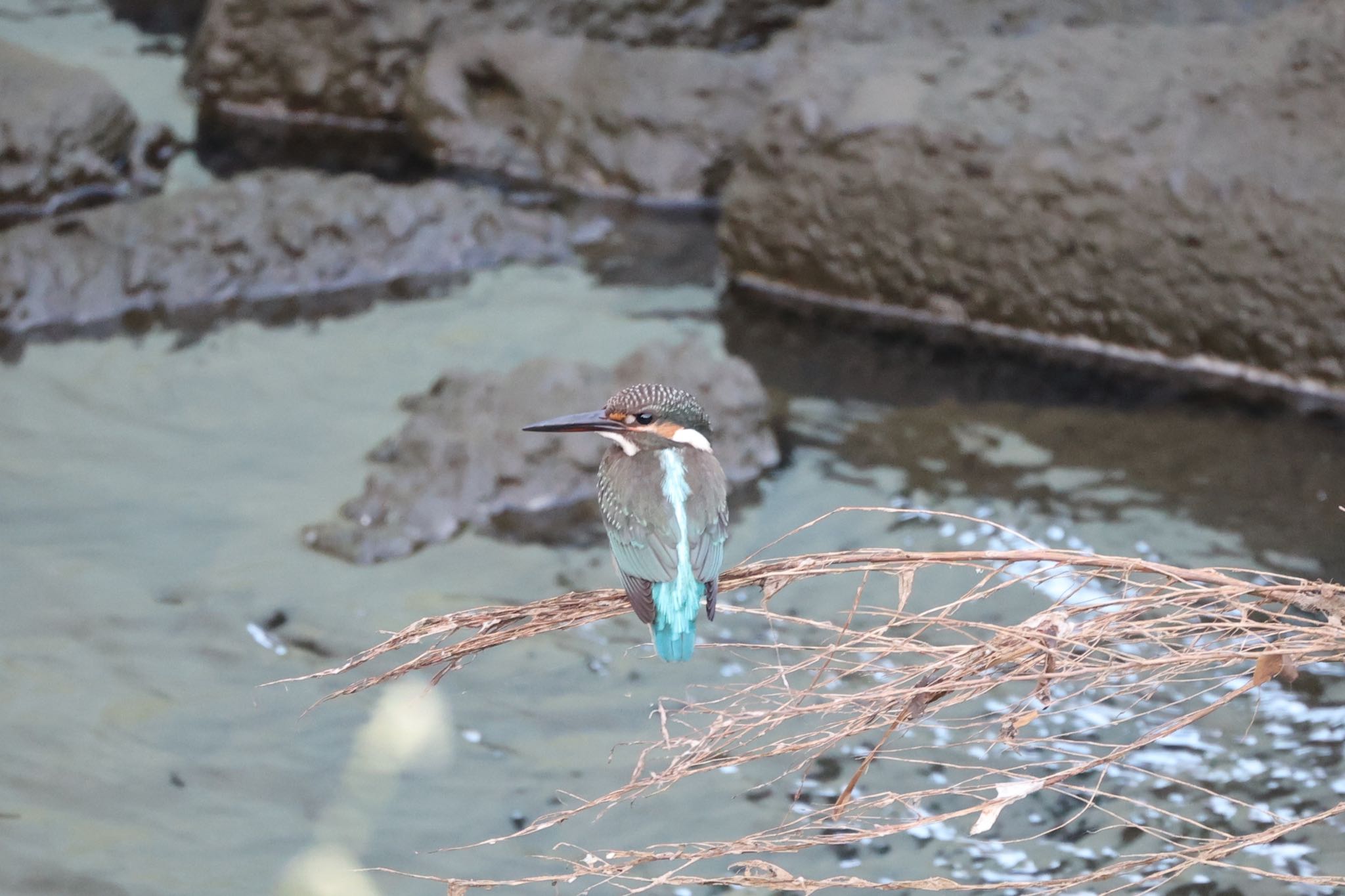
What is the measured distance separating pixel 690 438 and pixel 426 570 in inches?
56.1

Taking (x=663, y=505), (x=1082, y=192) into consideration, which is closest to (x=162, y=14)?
(x=1082, y=192)

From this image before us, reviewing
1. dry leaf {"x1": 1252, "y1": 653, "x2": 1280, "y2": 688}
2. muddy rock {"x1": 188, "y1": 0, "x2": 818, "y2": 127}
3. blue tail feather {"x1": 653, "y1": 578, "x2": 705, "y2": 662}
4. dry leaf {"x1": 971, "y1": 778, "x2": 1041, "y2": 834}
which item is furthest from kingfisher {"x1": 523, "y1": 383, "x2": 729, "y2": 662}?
muddy rock {"x1": 188, "y1": 0, "x2": 818, "y2": 127}

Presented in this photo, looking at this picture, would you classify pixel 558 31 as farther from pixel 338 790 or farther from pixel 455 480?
pixel 338 790

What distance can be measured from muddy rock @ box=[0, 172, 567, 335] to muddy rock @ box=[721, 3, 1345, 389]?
102 centimetres

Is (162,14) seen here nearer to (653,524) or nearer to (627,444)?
(627,444)

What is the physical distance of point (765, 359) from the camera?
504 cm

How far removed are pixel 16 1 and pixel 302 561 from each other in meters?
4.73

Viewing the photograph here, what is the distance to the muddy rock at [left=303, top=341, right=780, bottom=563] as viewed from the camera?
4.08 m

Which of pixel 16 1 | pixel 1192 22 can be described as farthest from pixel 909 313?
pixel 16 1

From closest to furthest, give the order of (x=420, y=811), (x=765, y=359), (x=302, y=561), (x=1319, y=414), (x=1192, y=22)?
(x=420, y=811) → (x=302, y=561) → (x=1319, y=414) → (x=765, y=359) → (x=1192, y=22)

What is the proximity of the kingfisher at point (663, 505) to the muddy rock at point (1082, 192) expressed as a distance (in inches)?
101

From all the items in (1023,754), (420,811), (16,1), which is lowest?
(420,811)

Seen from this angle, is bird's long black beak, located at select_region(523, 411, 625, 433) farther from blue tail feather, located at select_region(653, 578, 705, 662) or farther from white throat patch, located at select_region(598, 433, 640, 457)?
blue tail feather, located at select_region(653, 578, 705, 662)

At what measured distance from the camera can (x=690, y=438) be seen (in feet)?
8.94
